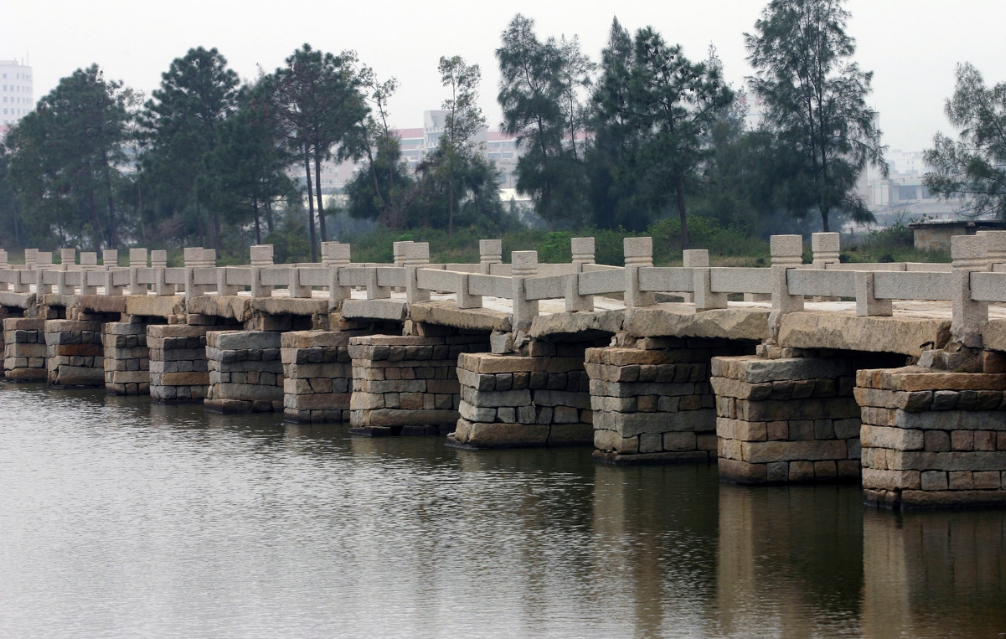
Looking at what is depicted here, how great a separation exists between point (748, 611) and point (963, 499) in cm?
349

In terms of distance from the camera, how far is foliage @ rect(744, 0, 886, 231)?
4694cm

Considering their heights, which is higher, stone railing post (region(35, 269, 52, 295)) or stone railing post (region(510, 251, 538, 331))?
stone railing post (region(35, 269, 52, 295))

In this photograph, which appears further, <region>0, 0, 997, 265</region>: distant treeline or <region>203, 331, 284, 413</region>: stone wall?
<region>0, 0, 997, 265</region>: distant treeline

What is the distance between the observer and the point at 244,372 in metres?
27.3

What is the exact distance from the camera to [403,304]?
2359 cm

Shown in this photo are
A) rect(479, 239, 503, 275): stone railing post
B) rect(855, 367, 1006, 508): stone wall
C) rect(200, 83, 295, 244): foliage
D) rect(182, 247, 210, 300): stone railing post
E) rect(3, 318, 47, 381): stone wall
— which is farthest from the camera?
rect(200, 83, 295, 244): foliage

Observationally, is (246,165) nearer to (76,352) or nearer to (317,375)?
(76,352)

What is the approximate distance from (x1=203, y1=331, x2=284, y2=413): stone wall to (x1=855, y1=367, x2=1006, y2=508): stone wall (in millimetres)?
14556

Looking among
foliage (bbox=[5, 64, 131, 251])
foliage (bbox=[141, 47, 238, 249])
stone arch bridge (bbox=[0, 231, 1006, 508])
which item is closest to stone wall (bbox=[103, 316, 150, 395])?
stone arch bridge (bbox=[0, 231, 1006, 508])

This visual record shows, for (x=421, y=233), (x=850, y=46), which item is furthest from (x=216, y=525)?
(x=421, y=233)

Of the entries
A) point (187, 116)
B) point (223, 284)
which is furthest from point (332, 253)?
point (187, 116)

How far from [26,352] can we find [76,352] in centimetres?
297

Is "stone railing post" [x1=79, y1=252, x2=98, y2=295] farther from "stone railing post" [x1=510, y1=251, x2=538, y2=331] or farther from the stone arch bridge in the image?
"stone railing post" [x1=510, y1=251, x2=538, y2=331]

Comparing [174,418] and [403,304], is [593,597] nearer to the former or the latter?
[403,304]
